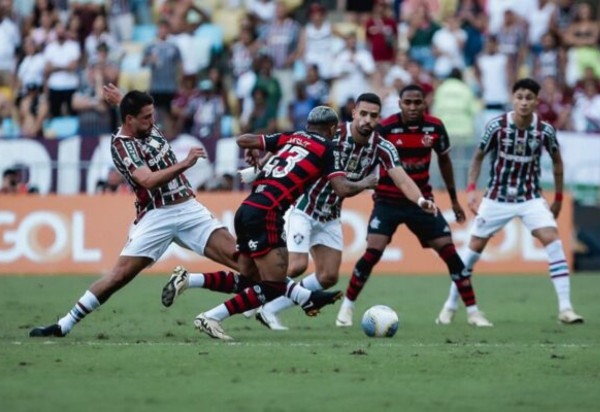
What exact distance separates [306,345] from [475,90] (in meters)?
15.2

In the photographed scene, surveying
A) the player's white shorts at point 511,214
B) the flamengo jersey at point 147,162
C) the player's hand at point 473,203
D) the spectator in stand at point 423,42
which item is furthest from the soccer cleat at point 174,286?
the spectator in stand at point 423,42

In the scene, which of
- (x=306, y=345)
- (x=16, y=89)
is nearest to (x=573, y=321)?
(x=306, y=345)

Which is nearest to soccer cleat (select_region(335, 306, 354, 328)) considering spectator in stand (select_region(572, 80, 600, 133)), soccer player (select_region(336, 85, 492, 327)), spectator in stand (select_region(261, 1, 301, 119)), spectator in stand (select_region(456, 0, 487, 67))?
soccer player (select_region(336, 85, 492, 327))

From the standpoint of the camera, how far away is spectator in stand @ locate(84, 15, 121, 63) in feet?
89.0

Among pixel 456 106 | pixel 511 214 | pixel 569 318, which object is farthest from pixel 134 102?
pixel 456 106

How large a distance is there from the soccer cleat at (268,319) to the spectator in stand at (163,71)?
12.6 metres

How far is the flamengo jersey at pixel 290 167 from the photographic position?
12.6 m

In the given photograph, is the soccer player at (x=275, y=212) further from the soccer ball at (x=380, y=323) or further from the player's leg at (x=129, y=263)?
the soccer ball at (x=380, y=323)

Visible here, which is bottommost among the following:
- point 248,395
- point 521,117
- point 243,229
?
point 248,395

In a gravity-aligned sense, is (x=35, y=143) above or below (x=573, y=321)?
above

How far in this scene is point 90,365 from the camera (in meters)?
10.8

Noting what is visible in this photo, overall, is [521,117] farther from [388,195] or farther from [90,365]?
[90,365]

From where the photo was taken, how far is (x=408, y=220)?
15258mm

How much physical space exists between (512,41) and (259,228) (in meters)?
15.1
